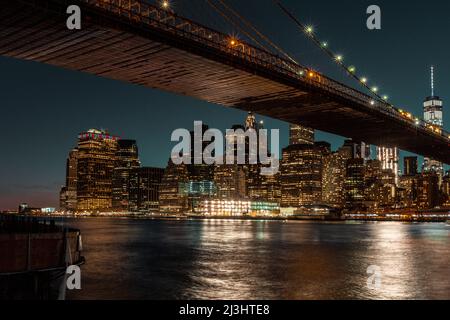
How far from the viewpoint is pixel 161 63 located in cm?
3816

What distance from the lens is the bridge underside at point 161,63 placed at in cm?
3020

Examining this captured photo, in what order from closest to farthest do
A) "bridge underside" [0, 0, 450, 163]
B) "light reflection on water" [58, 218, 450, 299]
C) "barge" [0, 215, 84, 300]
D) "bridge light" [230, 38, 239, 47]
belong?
1. "barge" [0, 215, 84, 300]
2. "light reflection on water" [58, 218, 450, 299]
3. "bridge underside" [0, 0, 450, 163]
4. "bridge light" [230, 38, 239, 47]

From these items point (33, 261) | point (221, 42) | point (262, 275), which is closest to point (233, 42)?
point (221, 42)

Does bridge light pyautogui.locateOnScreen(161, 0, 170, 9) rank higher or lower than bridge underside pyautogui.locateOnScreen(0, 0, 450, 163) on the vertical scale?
higher

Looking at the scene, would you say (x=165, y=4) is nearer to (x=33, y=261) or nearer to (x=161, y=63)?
(x=161, y=63)

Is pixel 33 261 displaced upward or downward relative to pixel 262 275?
upward

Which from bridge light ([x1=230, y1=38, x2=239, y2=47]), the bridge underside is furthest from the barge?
bridge light ([x1=230, y1=38, x2=239, y2=47])

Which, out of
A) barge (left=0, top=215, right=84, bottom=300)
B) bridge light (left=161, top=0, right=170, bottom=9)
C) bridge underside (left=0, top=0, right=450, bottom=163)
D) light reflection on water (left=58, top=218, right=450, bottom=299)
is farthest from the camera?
bridge light (left=161, top=0, right=170, bottom=9)

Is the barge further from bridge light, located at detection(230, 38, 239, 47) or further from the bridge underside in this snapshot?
bridge light, located at detection(230, 38, 239, 47)

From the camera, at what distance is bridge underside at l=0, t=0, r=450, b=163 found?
1189 inches

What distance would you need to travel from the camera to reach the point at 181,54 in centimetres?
3569

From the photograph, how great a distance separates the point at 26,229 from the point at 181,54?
20.9 m
